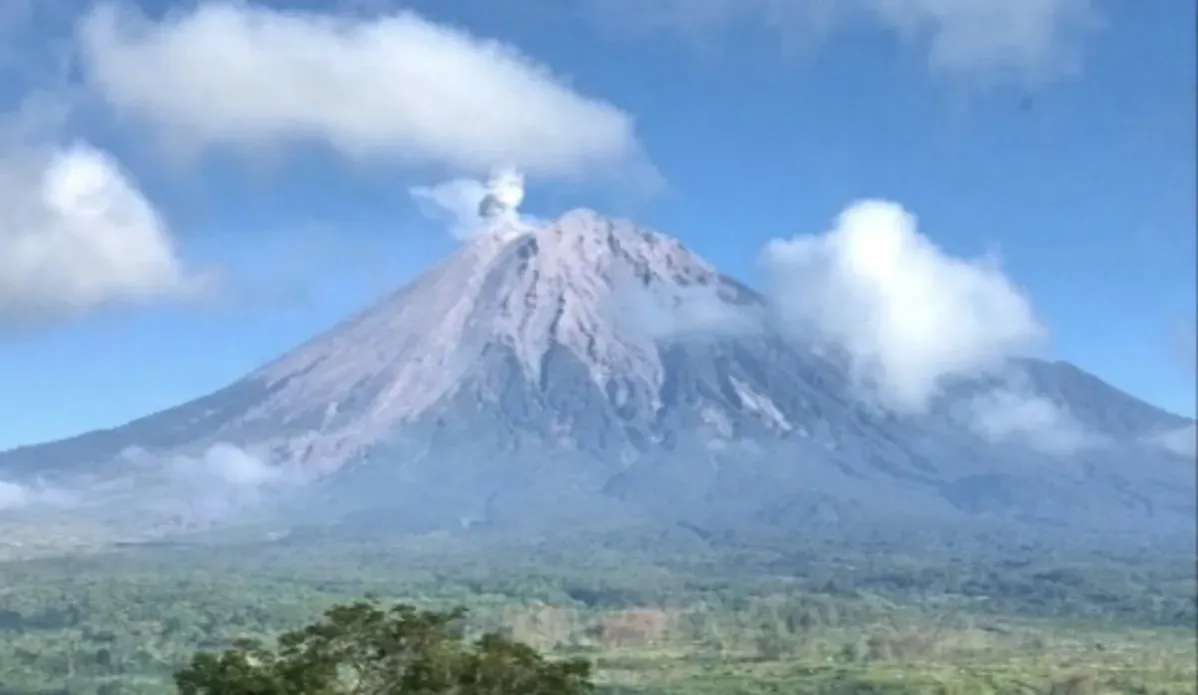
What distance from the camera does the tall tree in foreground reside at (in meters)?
10.1

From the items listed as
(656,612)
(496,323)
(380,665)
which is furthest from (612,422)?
(380,665)

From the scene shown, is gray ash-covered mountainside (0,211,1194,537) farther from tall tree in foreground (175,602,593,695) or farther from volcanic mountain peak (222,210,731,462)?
tall tree in foreground (175,602,593,695)

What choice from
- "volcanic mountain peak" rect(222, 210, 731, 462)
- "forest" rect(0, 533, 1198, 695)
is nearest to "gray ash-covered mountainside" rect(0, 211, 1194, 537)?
"volcanic mountain peak" rect(222, 210, 731, 462)

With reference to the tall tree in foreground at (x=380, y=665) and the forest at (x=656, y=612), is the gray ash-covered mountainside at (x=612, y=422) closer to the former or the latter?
the forest at (x=656, y=612)

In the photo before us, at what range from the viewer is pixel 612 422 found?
10300 centimetres

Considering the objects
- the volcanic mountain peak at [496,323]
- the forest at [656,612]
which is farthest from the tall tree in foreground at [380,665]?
the volcanic mountain peak at [496,323]

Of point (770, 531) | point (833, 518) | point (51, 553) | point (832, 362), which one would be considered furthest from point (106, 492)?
point (832, 362)

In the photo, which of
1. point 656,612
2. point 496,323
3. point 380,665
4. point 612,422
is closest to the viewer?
point 380,665

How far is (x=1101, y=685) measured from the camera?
27391mm

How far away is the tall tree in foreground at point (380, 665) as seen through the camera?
10094 millimetres

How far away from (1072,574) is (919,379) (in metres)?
55.9

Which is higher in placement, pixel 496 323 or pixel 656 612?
pixel 496 323

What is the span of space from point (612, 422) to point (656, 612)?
61298 millimetres

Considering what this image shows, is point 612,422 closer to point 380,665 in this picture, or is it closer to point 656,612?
point 656,612
